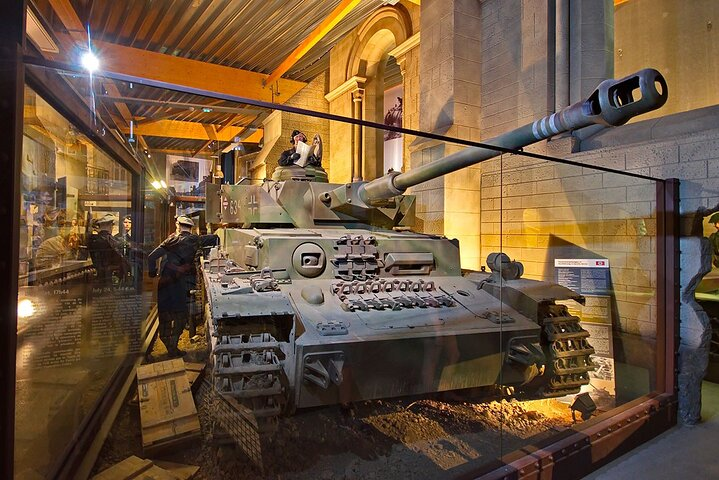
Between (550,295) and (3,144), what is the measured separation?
4226 mm

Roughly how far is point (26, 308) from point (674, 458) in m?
4.95

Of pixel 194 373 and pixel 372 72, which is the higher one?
pixel 372 72

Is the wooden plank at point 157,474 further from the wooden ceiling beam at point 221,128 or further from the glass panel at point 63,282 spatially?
the wooden ceiling beam at point 221,128

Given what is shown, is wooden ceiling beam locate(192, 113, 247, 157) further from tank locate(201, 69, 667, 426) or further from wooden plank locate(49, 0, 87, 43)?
wooden plank locate(49, 0, 87, 43)

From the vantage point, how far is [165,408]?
380 centimetres

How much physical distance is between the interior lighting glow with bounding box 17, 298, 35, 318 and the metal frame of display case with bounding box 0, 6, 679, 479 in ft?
3.06

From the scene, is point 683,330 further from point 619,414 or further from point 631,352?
point 619,414

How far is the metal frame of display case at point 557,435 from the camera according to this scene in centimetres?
154

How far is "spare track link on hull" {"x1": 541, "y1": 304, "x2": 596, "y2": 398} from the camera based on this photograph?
413 centimetres

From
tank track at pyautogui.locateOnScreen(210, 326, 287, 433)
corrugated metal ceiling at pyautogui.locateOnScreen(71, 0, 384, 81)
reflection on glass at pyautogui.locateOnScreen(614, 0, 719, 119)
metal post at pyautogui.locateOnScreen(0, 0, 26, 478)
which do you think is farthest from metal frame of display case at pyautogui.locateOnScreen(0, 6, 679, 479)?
reflection on glass at pyautogui.locateOnScreen(614, 0, 719, 119)

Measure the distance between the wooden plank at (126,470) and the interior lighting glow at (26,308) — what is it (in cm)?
134

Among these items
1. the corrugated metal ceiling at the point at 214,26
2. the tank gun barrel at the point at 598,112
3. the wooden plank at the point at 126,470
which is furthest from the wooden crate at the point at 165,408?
the corrugated metal ceiling at the point at 214,26

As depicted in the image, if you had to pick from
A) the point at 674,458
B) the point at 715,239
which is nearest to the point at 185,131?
the point at 674,458

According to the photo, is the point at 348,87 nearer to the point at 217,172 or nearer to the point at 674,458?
the point at 217,172
